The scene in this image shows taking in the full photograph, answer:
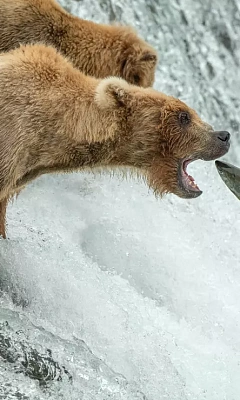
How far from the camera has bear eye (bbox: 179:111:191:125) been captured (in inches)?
207

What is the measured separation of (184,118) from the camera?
5.28 meters

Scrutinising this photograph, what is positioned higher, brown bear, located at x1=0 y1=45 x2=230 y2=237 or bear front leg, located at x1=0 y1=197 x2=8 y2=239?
brown bear, located at x1=0 y1=45 x2=230 y2=237

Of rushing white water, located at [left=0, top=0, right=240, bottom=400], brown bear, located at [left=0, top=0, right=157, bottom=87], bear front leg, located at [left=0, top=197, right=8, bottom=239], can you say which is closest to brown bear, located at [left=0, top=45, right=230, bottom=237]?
bear front leg, located at [left=0, top=197, right=8, bottom=239]

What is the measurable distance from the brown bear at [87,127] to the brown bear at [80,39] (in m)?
1.28

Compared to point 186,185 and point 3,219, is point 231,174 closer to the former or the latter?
point 186,185

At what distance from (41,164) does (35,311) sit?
112 centimetres

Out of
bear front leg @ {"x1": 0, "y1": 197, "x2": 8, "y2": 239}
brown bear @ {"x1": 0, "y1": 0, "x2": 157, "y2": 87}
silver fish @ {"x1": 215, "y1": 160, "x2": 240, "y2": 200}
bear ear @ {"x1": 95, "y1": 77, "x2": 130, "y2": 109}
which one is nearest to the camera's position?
bear ear @ {"x1": 95, "y1": 77, "x2": 130, "y2": 109}

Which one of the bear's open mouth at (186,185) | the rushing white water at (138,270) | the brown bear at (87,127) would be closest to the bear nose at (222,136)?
the brown bear at (87,127)

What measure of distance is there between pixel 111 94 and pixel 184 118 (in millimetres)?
489

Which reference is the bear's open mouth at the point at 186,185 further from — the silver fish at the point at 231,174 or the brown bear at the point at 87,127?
the silver fish at the point at 231,174

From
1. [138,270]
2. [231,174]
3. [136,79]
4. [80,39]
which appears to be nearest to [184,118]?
[231,174]

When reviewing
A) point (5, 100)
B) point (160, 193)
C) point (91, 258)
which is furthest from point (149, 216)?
point (5, 100)

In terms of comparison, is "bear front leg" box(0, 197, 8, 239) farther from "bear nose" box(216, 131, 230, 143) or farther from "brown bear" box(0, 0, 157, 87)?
"bear nose" box(216, 131, 230, 143)

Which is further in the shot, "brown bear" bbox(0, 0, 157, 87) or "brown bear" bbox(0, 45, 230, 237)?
"brown bear" bbox(0, 0, 157, 87)
